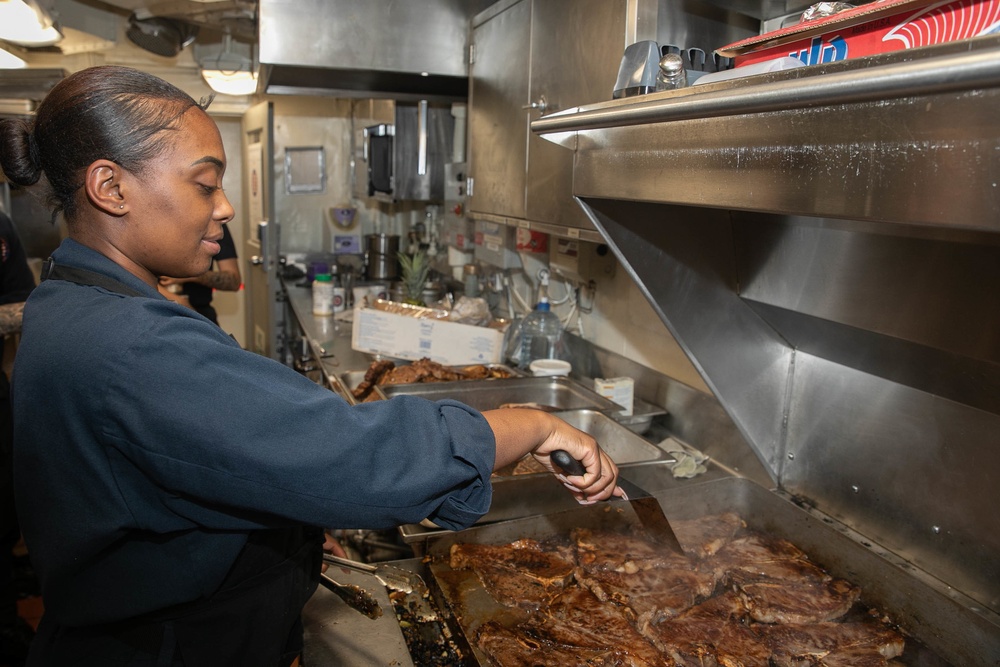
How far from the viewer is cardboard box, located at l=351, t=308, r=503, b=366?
3.16 metres

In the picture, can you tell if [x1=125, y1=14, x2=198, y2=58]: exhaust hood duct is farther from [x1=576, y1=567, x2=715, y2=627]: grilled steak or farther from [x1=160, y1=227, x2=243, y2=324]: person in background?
[x1=576, y1=567, x2=715, y2=627]: grilled steak

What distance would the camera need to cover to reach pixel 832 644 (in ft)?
4.80

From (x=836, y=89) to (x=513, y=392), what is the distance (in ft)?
6.47

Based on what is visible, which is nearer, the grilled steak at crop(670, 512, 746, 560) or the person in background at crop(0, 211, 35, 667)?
the grilled steak at crop(670, 512, 746, 560)

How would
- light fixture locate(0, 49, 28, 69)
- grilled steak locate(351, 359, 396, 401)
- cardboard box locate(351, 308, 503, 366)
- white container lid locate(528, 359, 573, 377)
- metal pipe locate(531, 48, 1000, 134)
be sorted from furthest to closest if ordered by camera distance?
1. light fixture locate(0, 49, 28, 69)
2. cardboard box locate(351, 308, 503, 366)
3. white container lid locate(528, 359, 573, 377)
4. grilled steak locate(351, 359, 396, 401)
5. metal pipe locate(531, 48, 1000, 134)

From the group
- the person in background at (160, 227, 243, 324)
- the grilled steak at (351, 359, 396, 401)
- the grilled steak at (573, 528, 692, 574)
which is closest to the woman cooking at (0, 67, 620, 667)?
the grilled steak at (573, 528, 692, 574)

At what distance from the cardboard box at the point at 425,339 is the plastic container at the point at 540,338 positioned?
0.12 metres

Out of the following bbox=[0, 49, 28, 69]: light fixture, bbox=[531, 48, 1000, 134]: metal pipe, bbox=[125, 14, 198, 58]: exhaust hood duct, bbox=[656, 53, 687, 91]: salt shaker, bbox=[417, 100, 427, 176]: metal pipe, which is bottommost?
bbox=[531, 48, 1000, 134]: metal pipe

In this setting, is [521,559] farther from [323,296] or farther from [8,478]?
[323,296]

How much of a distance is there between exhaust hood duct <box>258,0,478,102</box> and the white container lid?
60.5 inches

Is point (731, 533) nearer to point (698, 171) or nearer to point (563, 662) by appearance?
point (563, 662)

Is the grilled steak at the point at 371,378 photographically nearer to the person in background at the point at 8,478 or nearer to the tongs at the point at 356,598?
the tongs at the point at 356,598

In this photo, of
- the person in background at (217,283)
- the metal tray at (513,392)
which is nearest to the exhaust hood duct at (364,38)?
the person in background at (217,283)

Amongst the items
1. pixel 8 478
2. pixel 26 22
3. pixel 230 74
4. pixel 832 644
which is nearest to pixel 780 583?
pixel 832 644
